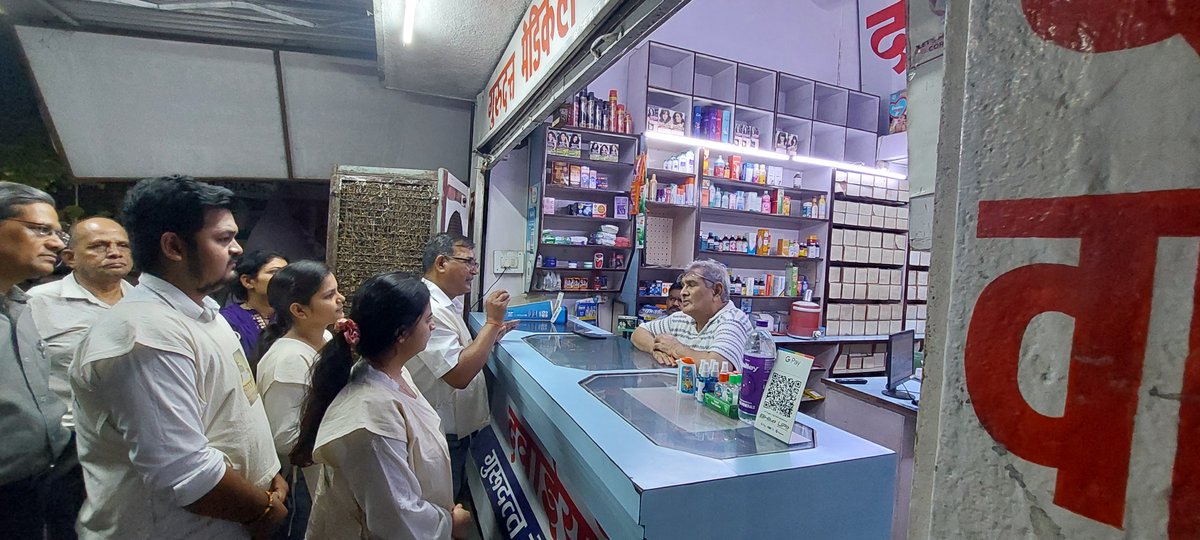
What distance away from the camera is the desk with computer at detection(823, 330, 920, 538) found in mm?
3035

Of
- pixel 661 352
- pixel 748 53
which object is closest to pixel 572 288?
pixel 661 352

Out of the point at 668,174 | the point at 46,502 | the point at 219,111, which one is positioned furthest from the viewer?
the point at 668,174

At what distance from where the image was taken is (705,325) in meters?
2.84

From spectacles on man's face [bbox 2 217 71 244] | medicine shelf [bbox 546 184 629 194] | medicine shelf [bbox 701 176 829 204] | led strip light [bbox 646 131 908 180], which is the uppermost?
led strip light [bbox 646 131 908 180]

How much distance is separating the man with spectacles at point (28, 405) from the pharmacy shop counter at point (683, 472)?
66.0 inches

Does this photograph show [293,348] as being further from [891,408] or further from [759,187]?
[759,187]

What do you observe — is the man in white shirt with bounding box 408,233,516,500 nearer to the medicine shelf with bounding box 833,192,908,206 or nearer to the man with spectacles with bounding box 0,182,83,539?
the man with spectacles with bounding box 0,182,83,539

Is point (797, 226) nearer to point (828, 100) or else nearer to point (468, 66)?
point (828, 100)

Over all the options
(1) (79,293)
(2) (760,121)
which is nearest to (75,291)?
(1) (79,293)

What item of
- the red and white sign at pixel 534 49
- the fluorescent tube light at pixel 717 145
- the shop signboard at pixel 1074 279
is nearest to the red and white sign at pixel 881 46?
the fluorescent tube light at pixel 717 145

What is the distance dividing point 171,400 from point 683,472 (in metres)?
1.27

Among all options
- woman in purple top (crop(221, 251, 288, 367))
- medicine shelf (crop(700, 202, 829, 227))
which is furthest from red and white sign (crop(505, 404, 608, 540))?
medicine shelf (crop(700, 202, 829, 227))

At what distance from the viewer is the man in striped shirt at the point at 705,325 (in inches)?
104

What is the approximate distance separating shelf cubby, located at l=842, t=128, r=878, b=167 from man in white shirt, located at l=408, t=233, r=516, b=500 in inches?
181
